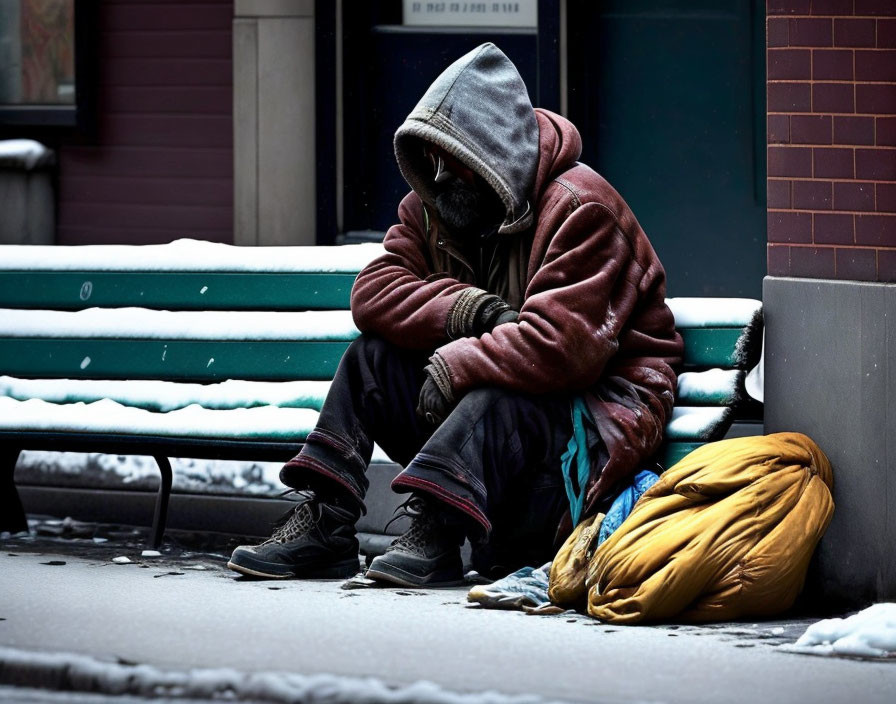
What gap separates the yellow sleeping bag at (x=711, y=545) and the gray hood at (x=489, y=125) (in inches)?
37.2

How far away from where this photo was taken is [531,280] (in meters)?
4.86

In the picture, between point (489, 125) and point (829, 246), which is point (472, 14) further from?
point (829, 246)

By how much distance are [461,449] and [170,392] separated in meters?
1.51

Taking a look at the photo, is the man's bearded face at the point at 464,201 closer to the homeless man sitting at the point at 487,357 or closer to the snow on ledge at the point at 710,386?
the homeless man sitting at the point at 487,357

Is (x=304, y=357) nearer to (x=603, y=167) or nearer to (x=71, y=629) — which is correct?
(x=71, y=629)

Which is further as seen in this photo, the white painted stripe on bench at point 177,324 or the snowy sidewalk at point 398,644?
the white painted stripe on bench at point 177,324

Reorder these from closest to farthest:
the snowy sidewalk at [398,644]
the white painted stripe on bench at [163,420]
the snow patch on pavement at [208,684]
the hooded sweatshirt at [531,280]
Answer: the snow patch on pavement at [208,684]
the snowy sidewalk at [398,644]
the hooded sweatshirt at [531,280]
the white painted stripe on bench at [163,420]

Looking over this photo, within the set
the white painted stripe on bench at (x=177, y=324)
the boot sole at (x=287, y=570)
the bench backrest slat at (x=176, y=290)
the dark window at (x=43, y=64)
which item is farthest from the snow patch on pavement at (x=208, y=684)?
the dark window at (x=43, y=64)

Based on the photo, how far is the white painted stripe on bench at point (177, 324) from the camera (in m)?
5.71

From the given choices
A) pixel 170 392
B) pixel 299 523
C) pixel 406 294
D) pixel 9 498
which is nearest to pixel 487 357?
pixel 406 294

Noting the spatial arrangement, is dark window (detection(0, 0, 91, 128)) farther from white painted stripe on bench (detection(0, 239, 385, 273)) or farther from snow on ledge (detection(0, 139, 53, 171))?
white painted stripe on bench (detection(0, 239, 385, 273))

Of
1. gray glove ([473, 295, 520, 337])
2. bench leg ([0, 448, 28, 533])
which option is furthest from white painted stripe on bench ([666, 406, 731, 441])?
bench leg ([0, 448, 28, 533])

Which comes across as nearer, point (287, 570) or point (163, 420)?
point (287, 570)

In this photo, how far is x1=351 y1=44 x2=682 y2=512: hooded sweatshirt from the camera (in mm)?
4758
